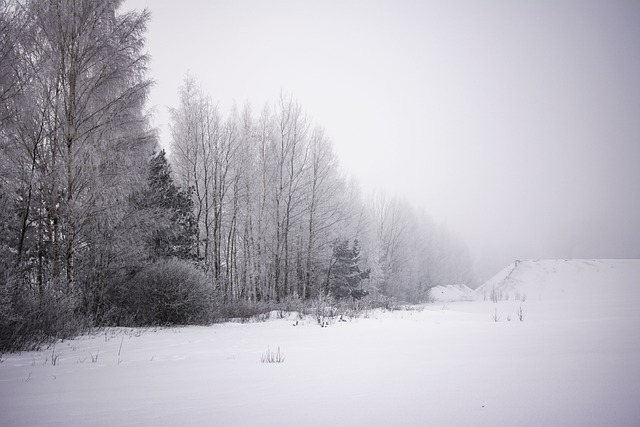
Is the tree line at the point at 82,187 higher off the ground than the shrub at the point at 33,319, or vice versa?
the tree line at the point at 82,187

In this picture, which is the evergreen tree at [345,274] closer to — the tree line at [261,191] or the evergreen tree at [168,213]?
the tree line at [261,191]

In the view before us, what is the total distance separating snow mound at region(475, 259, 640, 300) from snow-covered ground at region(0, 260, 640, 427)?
1885 cm

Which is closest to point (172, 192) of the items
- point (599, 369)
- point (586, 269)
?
point (599, 369)

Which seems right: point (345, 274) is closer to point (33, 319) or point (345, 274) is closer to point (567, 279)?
point (33, 319)

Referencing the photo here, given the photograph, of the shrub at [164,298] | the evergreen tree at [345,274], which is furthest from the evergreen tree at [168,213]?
the evergreen tree at [345,274]

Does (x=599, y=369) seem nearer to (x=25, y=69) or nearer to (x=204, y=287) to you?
(x=204, y=287)

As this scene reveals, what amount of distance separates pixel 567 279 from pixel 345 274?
58.1ft

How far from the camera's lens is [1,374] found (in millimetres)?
3414

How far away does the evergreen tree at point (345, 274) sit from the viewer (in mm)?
19406

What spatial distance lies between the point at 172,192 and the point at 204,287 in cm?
523

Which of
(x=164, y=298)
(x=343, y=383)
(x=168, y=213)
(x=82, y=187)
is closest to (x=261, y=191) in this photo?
(x=168, y=213)

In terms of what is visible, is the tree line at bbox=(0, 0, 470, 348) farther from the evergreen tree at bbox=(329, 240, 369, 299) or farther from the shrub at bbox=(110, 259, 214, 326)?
the evergreen tree at bbox=(329, 240, 369, 299)

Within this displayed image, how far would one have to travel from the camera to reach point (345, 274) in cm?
1948

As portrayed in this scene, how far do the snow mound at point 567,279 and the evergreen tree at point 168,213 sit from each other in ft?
61.2
